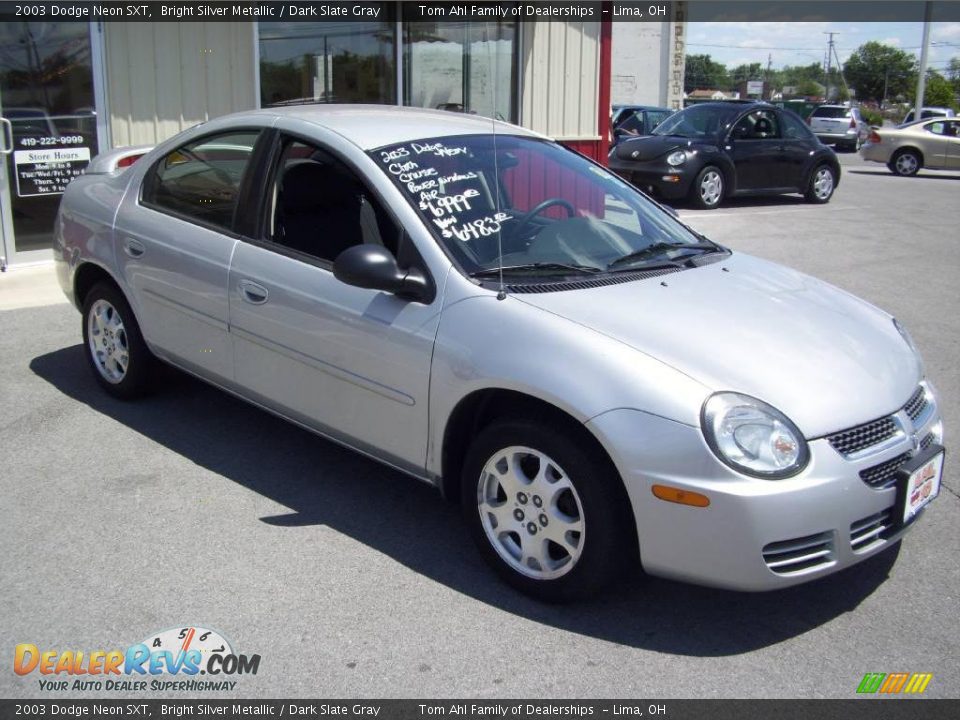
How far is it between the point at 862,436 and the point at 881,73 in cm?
9692

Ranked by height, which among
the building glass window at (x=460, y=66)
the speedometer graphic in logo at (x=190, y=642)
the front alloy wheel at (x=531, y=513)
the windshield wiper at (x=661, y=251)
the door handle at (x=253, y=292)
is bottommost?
the speedometer graphic in logo at (x=190, y=642)

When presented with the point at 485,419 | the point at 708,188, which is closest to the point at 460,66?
the point at 708,188

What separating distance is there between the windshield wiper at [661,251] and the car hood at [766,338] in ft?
0.59

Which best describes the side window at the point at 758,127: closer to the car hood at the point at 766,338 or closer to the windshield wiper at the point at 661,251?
the windshield wiper at the point at 661,251

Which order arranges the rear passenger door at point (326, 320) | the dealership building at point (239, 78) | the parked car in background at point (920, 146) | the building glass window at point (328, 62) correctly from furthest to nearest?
1. the parked car in background at point (920, 146)
2. the building glass window at point (328, 62)
3. the dealership building at point (239, 78)
4. the rear passenger door at point (326, 320)

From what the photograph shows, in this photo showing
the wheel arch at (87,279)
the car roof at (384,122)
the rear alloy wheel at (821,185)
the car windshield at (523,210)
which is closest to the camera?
the car windshield at (523,210)

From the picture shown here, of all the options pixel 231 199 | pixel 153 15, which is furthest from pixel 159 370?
pixel 153 15

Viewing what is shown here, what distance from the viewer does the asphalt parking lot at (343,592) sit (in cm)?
319

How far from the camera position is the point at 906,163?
22828 millimetres

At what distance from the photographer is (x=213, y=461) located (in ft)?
15.9

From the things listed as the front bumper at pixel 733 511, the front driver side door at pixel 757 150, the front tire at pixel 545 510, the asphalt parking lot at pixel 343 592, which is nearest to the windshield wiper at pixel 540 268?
the front tire at pixel 545 510

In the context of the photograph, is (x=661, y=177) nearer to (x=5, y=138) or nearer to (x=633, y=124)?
(x=633, y=124)

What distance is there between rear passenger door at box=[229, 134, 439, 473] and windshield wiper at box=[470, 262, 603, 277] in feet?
0.80
